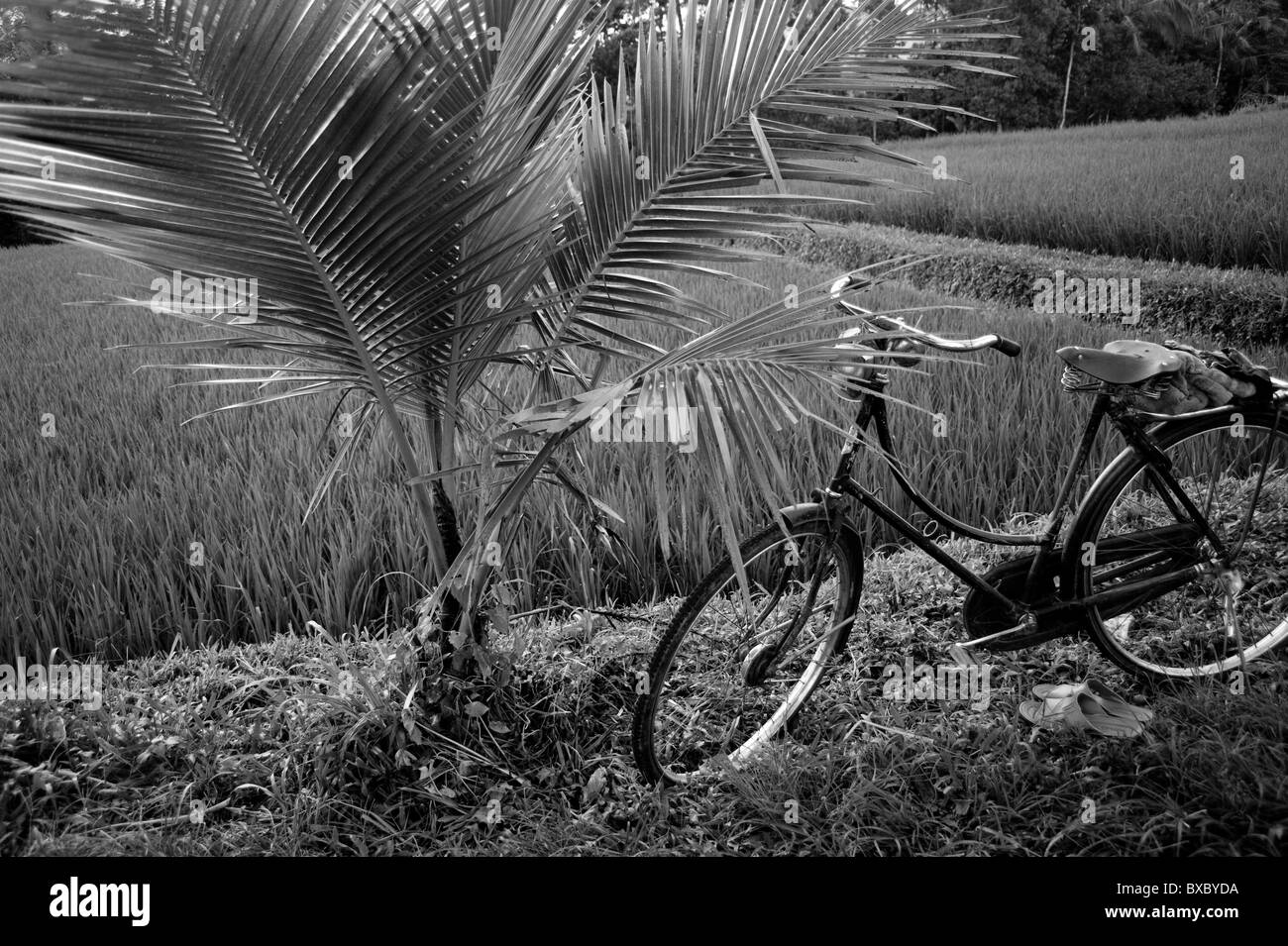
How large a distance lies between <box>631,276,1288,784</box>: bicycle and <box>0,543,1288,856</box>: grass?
128 millimetres

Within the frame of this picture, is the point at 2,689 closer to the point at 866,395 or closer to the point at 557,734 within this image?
the point at 557,734

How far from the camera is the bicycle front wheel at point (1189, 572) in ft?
6.08

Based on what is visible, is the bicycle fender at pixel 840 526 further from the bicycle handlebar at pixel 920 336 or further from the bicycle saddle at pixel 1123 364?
the bicycle saddle at pixel 1123 364

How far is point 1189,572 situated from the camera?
191 centimetres

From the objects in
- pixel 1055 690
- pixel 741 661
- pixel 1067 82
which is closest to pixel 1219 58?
pixel 1067 82

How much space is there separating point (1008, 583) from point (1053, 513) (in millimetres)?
176

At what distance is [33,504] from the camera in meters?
2.53

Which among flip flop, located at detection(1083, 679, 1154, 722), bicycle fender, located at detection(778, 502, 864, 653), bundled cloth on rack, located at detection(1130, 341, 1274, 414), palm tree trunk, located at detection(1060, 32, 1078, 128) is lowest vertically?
flip flop, located at detection(1083, 679, 1154, 722)

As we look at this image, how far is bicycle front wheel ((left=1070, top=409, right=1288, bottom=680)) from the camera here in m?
1.85

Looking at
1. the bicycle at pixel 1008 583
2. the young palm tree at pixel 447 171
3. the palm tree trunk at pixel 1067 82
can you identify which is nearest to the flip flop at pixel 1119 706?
the bicycle at pixel 1008 583

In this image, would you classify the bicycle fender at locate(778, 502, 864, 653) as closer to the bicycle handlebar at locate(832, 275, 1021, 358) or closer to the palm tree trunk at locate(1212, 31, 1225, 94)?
the bicycle handlebar at locate(832, 275, 1021, 358)

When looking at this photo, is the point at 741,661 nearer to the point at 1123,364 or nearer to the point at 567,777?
the point at 567,777

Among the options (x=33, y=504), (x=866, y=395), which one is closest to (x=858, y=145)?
(x=866, y=395)

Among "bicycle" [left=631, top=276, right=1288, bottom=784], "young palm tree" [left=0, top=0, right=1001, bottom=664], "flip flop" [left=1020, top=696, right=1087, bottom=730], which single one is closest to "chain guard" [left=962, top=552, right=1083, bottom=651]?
"bicycle" [left=631, top=276, right=1288, bottom=784]
